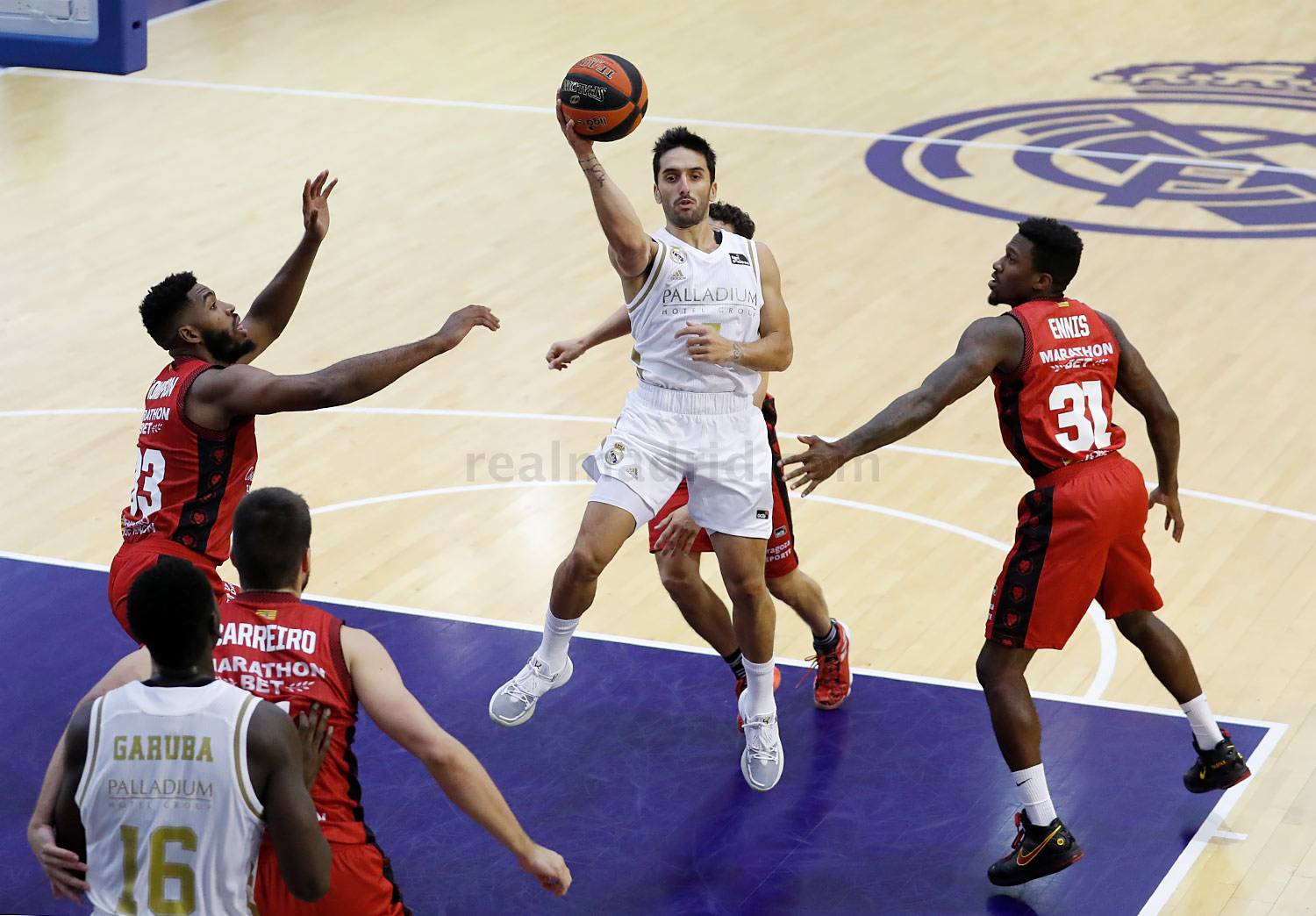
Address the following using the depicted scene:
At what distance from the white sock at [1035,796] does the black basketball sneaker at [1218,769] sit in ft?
2.44

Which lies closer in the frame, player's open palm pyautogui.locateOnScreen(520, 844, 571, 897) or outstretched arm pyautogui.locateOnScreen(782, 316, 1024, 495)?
player's open palm pyautogui.locateOnScreen(520, 844, 571, 897)

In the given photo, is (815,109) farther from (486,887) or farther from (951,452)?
(486,887)

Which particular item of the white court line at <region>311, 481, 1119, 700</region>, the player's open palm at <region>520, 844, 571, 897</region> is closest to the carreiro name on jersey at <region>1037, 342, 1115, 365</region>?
the white court line at <region>311, 481, 1119, 700</region>

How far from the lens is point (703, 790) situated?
663 cm

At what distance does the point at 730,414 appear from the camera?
6527mm

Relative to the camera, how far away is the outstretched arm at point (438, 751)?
169 inches

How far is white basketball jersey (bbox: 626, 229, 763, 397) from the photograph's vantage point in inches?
255

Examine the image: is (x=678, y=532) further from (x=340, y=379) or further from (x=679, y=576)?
(x=340, y=379)

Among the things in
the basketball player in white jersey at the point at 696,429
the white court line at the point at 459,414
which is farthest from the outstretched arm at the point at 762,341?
the white court line at the point at 459,414

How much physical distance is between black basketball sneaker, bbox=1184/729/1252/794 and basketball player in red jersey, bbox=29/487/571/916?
2887 mm

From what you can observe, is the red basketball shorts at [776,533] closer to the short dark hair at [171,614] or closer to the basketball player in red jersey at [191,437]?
the basketball player in red jersey at [191,437]

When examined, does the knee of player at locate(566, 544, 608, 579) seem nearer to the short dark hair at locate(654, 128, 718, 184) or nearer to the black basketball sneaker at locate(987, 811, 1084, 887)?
the short dark hair at locate(654, 128, 718, 184)

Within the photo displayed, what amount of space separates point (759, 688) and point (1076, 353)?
172 cm

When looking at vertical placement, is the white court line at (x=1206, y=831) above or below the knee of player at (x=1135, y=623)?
below
